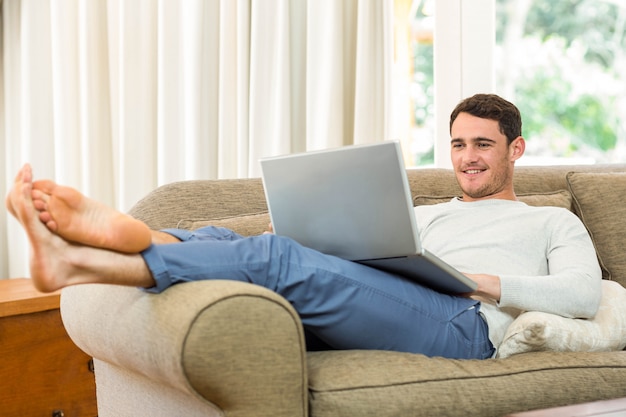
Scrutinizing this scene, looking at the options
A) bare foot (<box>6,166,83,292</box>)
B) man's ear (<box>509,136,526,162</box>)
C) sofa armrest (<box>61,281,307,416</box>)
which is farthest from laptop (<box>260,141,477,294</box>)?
man's ear (<box>509,136,526,162</box>)

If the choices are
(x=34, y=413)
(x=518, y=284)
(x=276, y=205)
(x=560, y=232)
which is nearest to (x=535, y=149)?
(x=560, y=232)

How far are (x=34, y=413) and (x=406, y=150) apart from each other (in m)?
1.92

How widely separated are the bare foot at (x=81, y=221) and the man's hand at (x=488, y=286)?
820 mm

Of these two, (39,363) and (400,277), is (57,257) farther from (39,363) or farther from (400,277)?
(39,363)

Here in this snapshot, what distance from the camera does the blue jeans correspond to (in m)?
1.59

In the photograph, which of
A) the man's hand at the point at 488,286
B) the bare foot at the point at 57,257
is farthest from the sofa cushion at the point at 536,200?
the bare foot at the point at 57,257

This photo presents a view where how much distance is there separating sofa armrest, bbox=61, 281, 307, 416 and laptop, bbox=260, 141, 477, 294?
0.28 m

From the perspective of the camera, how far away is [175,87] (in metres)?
3.04

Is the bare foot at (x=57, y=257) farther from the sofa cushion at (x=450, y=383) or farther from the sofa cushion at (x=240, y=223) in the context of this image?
the sofa cushion at (x=240, y=223)

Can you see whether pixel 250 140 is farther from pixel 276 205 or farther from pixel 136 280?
pixel 136 280

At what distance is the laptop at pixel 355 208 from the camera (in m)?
1.64

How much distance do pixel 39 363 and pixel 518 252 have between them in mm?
1342

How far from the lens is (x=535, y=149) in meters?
3.56

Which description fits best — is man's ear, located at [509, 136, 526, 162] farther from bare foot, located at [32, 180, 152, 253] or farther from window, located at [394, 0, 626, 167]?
bare foot, located at [32, 180, 152, 253]
